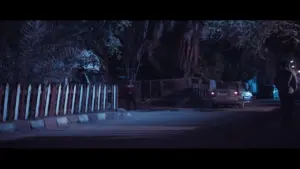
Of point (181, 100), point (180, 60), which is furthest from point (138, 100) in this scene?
point (180, 60)

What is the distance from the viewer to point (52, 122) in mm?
15836

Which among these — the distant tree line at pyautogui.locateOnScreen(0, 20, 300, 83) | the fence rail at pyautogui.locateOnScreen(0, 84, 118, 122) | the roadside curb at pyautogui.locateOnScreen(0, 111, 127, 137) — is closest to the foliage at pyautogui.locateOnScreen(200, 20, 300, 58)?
the distant tree line at pyautogui.locateOnScreen(0, 20, 300, 83)

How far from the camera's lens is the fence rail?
1456cm

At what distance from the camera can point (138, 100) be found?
33.2 m

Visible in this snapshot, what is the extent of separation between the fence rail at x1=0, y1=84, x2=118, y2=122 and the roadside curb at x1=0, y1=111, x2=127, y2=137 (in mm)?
481

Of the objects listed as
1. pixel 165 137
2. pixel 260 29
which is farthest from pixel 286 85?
pixel 260 29

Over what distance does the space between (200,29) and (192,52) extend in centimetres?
207

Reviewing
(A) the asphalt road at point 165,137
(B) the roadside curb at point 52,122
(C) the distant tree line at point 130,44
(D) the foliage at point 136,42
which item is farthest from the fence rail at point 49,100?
(D) the foliage at point 136,42

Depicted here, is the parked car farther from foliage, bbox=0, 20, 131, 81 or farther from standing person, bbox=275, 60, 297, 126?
standing person, bbox=275, 60, 297, 126

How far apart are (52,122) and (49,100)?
1.20 m

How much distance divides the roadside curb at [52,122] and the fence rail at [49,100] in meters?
0.48

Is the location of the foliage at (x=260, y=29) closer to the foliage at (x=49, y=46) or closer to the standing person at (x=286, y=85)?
the standing person at (x=286, y=85)

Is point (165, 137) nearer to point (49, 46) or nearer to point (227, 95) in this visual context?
point (49, 46)
